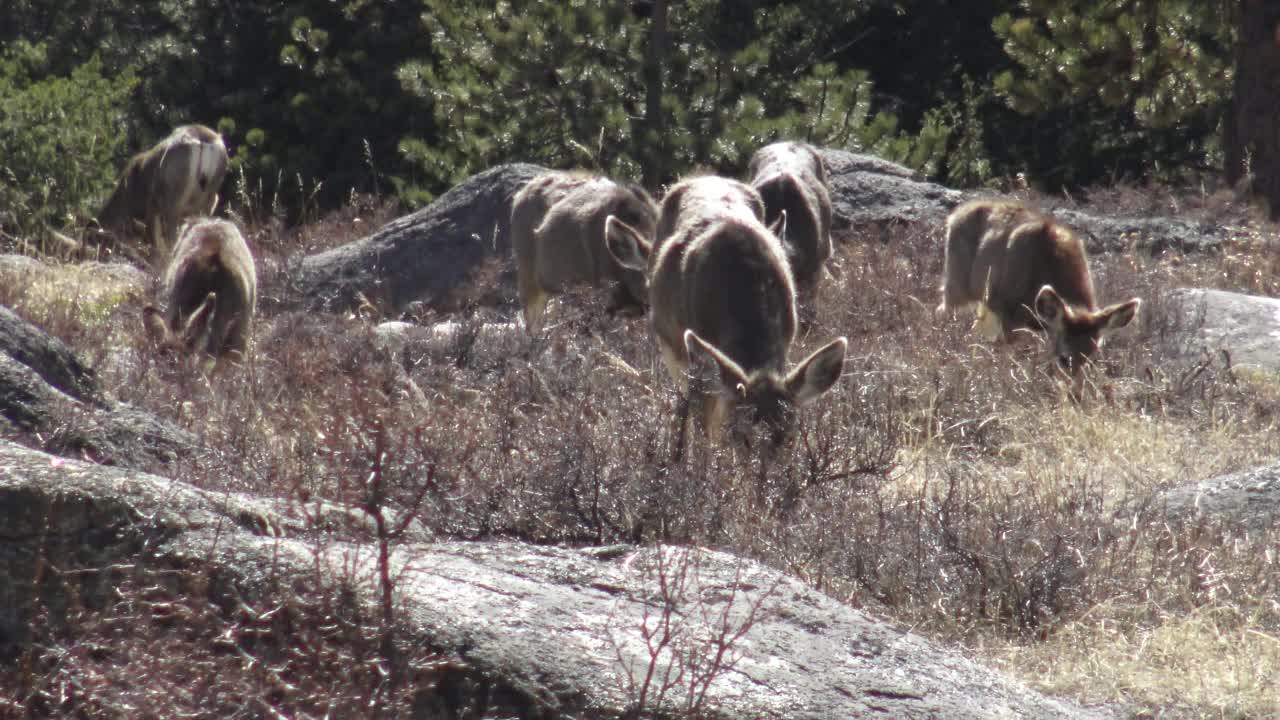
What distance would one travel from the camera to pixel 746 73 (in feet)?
58.7

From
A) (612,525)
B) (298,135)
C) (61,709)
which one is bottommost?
(298,135)

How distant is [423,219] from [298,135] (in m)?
12.1

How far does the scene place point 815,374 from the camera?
A: 7.67 meters

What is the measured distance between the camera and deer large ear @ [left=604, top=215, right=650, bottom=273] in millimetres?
10156

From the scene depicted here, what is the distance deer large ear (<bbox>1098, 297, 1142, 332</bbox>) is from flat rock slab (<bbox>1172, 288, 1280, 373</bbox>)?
2.16 ft

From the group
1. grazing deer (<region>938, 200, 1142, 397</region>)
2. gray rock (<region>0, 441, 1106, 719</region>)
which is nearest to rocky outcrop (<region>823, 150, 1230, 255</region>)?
grazing deer (<region>938, 200, 1142, 397</region>)

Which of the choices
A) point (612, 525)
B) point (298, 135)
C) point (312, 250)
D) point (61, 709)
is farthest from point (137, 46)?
point (61, 709)

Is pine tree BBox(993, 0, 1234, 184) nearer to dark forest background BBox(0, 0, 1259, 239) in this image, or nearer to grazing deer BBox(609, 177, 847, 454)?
dark forest background BBox(0, 0, 1259, 239)

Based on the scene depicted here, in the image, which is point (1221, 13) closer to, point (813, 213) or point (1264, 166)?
point (1264, 166)

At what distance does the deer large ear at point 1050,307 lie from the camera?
10.0m

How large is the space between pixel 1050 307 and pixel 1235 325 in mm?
1752

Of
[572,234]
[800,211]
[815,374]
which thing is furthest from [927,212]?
[815,374]

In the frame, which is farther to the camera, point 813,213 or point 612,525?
point 813,213

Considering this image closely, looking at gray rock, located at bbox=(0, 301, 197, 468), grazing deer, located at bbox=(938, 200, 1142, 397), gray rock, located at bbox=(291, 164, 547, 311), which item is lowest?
gray rock, located at bbox=(291, 164, 547, 311)
